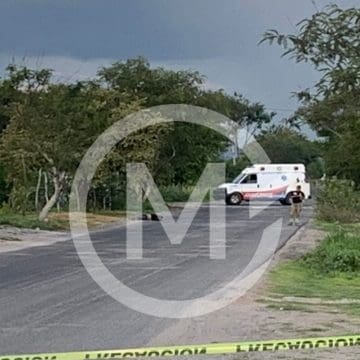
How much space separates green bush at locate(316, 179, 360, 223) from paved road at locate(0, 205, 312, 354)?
10218 mm

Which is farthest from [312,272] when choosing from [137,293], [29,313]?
[29,313]

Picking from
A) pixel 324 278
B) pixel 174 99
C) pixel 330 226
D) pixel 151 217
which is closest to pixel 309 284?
pixel 324 278

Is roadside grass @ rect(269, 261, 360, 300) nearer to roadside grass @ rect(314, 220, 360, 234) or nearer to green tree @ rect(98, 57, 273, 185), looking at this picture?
roadside grass @ rect(314, 220, 360, 234)

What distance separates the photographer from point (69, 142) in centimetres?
4119

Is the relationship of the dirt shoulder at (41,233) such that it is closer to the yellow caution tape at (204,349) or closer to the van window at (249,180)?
the yellow caution tape at (204,349)

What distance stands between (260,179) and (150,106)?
47.5 feet

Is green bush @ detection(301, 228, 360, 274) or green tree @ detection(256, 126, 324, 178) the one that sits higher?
green tree @ detection(256, 126, 324, 178)

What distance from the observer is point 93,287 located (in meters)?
17.8

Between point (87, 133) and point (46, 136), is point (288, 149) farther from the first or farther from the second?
point (46, 136)

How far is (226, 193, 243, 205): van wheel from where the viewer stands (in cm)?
6981

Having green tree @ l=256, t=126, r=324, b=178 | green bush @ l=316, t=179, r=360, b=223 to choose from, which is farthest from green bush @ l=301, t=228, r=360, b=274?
green tree @ l=256, t=126, r=324, b=178

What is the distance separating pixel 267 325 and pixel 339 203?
3152 cm

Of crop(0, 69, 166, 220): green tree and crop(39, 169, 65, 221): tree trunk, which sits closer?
crop(0, 69, 166, 220): green tree

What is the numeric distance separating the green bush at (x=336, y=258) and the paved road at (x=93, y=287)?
5.28 feet
